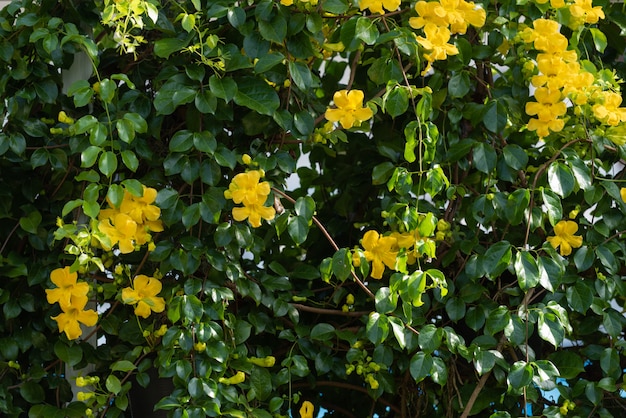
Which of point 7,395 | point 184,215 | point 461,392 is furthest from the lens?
point 461,392

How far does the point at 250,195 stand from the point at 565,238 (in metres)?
0.65

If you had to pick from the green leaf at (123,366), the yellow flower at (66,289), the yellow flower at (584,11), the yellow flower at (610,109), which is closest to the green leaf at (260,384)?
the green leaf at (123,366)

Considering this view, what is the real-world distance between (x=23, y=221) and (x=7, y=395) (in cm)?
33

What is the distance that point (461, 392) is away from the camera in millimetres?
1871

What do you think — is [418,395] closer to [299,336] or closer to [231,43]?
[299,336]

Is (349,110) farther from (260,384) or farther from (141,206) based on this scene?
(260,384)

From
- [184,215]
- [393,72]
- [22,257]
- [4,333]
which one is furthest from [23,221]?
[393,72]

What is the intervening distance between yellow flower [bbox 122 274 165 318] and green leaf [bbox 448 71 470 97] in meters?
0.67

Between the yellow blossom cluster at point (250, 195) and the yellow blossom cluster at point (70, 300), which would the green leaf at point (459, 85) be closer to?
the yellow blossom cluster at point (250, 195)

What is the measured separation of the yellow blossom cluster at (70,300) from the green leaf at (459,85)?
784 millimetres

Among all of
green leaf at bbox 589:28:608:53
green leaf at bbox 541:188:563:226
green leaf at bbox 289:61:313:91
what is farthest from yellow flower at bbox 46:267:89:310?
green leaf at bbox 589:28:608:53

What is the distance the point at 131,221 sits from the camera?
1.57 meters

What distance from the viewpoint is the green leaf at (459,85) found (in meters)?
1.78

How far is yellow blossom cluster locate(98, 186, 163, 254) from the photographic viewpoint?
61.8 inches
